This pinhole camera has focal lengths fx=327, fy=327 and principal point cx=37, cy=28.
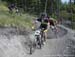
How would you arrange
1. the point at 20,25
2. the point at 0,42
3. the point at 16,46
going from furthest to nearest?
the point at 20,25, the point at 16,46, the point at 0,42

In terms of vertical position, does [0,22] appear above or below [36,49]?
above

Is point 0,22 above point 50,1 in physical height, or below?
above

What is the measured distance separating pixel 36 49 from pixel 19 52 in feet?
8.60

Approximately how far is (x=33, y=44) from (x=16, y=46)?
2554 mm

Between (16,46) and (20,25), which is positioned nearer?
(16,46)

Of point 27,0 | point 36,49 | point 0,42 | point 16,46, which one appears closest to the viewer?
point 0,42

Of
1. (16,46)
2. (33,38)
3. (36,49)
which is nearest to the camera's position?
(16,46)

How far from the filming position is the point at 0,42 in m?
16.5

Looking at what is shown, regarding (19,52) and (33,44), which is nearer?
(19,52)

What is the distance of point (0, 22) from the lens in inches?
846

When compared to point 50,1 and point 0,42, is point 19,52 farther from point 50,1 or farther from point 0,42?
point 50,1

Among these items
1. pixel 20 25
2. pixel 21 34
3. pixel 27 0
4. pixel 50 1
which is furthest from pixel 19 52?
pixel 50 1

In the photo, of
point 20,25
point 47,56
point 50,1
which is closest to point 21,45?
point 47,56

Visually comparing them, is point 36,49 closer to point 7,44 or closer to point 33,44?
point 33,44
